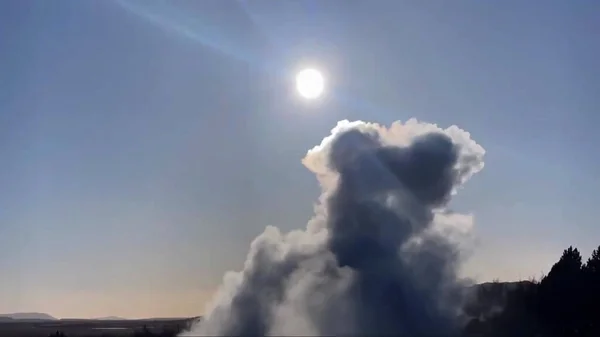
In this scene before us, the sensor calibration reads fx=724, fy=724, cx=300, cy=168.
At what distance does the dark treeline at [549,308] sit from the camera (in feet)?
292

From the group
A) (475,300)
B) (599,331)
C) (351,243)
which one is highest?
(351,243)

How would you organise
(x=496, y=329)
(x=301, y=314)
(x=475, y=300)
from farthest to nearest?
(x=475, y=300)
(x=496, y=329)
(x=301, y=314)

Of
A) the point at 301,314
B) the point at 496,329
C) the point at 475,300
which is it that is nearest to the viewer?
the point at 301,314

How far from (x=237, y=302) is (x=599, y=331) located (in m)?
43.5

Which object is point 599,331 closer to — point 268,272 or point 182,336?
point 268,272

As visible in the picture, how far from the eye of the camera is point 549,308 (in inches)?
3593

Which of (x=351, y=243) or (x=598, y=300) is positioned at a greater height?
(x=351, y=243)

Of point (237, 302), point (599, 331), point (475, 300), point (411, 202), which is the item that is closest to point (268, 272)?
point (237, 302)

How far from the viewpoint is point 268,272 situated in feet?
314

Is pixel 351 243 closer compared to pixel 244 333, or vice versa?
pixel 244 333

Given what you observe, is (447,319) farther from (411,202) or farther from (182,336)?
(182,336)

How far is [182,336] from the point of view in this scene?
85.4m

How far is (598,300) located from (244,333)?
44841 mm

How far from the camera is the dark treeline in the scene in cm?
8906
